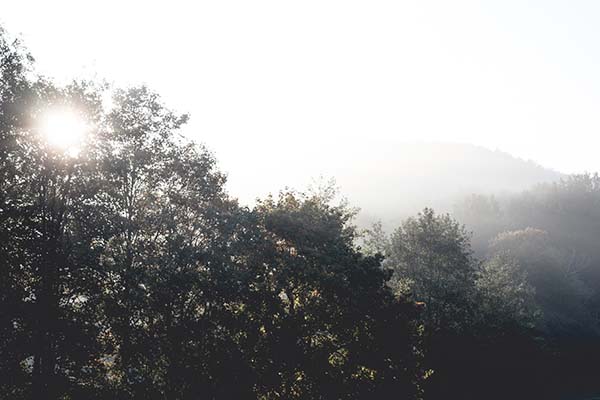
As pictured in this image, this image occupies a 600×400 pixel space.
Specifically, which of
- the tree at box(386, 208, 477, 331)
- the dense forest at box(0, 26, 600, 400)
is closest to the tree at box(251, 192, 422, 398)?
the dense forest at box(0, 26, 600, 400)

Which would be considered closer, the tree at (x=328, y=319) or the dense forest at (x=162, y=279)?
the dense forest at (x=162, y=279)

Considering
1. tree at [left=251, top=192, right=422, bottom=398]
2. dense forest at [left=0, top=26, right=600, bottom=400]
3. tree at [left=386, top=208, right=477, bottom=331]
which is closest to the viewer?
dense forest at [left=0, top=26, right=600, bottom=400]

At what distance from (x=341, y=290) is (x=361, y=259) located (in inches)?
143

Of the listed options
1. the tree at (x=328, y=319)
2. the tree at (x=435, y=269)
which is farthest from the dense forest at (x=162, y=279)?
the tree at (x=435, y=269)

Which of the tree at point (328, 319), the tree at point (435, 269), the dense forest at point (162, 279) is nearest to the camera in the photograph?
the dense forest at point (162, 279)

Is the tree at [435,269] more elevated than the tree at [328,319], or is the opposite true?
the tree at [435,269]

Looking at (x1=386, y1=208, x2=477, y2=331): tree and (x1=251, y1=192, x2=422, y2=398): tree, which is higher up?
(x1=386, y1=208, x2=477, y2=331): tree

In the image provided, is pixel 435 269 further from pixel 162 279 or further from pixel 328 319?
pixel 162 279

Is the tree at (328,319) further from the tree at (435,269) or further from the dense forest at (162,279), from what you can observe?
the tree at (435,269)

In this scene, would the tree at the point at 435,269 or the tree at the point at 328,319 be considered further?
the tree at the point at 435,269

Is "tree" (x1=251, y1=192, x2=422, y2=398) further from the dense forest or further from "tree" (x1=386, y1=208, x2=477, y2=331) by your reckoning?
"tree" (x1=386, y1=208, x2=477, y2=331)

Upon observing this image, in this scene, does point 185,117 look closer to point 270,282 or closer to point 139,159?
point 139,159

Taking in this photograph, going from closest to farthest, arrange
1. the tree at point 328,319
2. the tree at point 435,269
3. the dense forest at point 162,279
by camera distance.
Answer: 1. the dense forest at point 162,279
2. the tree at point 328,319
3. the tree at point 435,269

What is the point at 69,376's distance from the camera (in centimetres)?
2786
